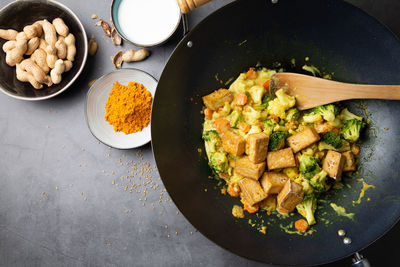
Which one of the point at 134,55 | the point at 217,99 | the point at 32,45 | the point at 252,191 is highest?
the point at 32,45

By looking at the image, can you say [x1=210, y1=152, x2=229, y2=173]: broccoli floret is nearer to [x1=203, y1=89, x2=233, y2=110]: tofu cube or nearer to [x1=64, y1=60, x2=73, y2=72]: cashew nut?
[x1=203, y1=89, x2=233, y2=110]: tofu cube

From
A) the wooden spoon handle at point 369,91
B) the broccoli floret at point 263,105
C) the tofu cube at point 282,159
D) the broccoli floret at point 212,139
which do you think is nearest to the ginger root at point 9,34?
the broccoli floret at point 212,139

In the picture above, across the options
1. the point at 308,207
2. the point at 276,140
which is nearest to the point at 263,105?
the point at 276,140

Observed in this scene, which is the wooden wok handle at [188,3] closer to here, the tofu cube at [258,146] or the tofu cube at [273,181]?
the tofu cube at [258,146]

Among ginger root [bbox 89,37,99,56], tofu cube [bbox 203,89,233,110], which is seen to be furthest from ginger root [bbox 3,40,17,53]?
tofu cube [bbox 203,89,233,110]

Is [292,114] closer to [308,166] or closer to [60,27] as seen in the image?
[308,166]

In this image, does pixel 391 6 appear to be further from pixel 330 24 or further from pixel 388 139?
pixel 388 139
